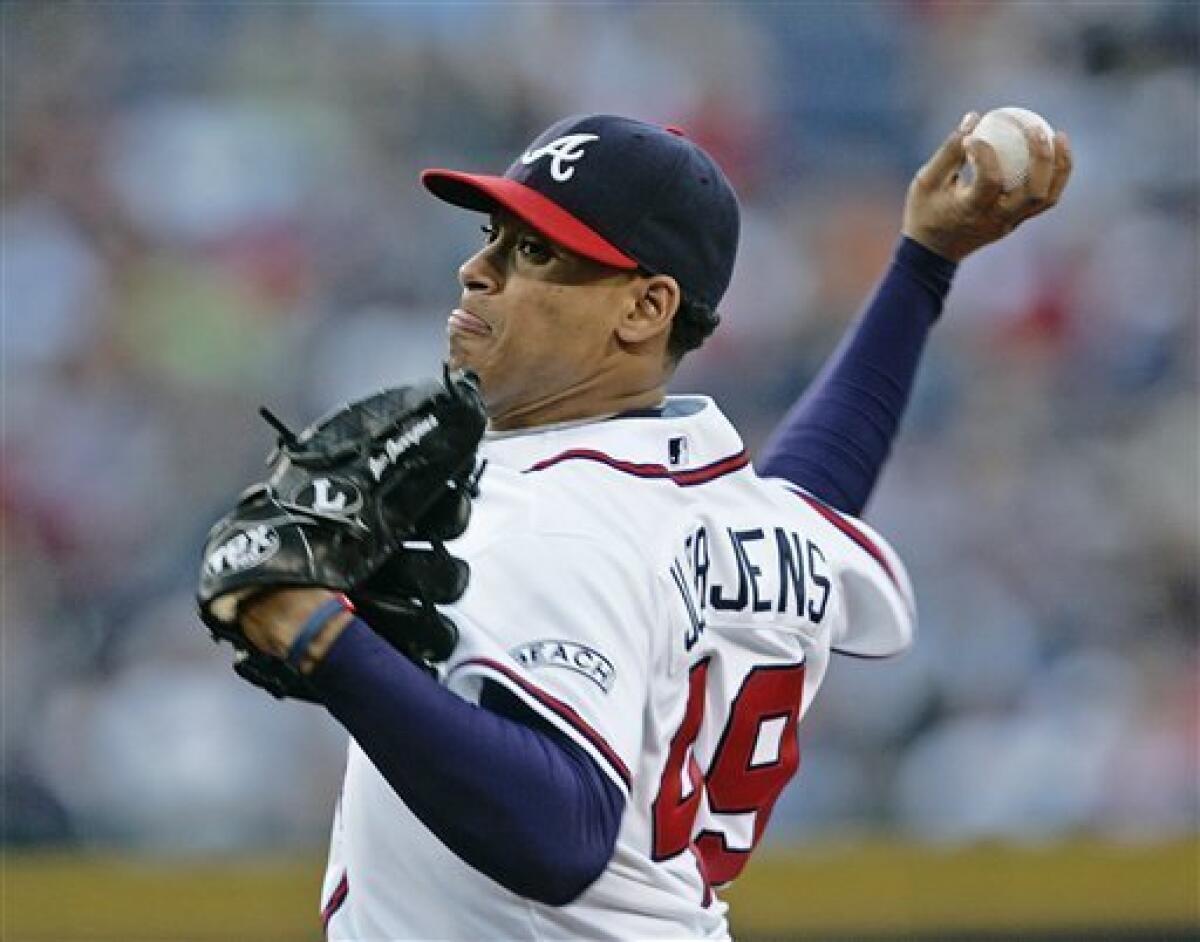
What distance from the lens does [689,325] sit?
88.0 inches

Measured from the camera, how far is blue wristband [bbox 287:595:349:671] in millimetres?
1690

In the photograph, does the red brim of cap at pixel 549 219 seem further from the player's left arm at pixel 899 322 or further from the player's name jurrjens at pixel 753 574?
the player's left arm at pixel 899 322

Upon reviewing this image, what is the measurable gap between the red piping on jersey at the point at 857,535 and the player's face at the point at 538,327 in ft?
1.31

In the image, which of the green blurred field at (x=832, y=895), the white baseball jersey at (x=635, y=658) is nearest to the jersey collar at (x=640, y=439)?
the white baseball jersey at (x=635, y=658)

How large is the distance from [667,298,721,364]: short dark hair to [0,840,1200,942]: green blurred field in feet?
9.88

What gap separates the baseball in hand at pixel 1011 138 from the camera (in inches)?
97.0

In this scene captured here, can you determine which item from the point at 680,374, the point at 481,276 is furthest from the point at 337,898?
the point at 680,374

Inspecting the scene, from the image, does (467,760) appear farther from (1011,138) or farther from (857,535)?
(1011,138)

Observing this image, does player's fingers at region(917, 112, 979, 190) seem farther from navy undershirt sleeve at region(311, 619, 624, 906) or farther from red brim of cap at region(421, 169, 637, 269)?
navy undershirt sleeve at region(311, 619, 624, 906)

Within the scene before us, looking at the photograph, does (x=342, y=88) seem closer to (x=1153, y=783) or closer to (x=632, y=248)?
(x=1153, y=783)

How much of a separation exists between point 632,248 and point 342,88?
17.9ft

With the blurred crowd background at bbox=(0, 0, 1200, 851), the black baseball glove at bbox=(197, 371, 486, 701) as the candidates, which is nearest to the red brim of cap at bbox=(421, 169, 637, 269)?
the black baseball glove at bbox=(197, 371, 486, 701)

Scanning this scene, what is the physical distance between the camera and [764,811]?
7.44ft

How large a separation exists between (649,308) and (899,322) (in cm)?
63
